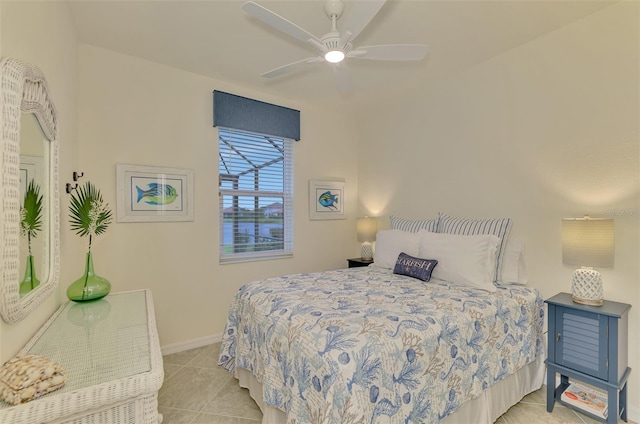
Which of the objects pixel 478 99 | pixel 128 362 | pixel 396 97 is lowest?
pixel 128 362

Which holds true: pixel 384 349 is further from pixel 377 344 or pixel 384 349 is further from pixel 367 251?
pixel 367 251

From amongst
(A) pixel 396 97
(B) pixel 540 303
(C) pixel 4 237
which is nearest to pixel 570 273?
(B) pixel 540 303

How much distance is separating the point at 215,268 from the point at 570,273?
307 centimetres

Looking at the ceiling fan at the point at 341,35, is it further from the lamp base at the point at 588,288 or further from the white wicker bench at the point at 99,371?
the lamp base at the point at 588,288

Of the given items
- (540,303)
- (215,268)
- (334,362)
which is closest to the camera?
(334,362)

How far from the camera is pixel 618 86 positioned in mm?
2027

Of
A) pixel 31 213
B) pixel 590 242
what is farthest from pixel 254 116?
pixel 590 242

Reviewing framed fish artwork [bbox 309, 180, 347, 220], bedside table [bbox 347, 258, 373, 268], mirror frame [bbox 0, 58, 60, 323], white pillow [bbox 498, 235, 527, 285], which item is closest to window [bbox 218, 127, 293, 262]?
framed fish artwork [bbox 309, 180, 347, 220]

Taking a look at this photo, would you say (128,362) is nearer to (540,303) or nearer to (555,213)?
(540,303)

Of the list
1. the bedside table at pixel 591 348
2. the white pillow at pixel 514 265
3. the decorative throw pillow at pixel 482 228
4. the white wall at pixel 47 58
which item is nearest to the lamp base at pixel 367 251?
the decorative throw pillow at pixel 482 228

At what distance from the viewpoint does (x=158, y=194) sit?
2.80 meters

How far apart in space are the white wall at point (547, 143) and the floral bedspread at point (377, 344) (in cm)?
55

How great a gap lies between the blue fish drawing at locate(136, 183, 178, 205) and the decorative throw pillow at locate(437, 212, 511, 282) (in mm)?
2574

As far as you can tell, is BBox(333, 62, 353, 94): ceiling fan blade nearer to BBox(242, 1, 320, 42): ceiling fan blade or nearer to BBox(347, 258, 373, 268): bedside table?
BBox(242, 1, 320, 42): ceiling fan blade
